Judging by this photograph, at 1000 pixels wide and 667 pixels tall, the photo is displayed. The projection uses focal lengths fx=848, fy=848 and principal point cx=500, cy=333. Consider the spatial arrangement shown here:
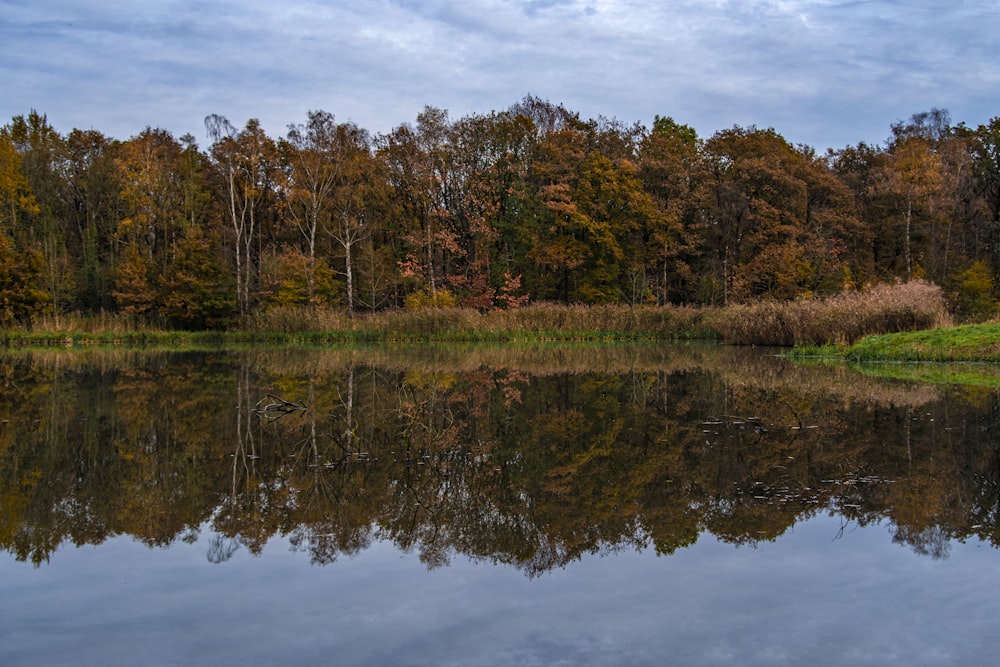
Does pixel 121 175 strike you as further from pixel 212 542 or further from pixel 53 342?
pixel 212 542

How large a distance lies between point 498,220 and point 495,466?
36594mm

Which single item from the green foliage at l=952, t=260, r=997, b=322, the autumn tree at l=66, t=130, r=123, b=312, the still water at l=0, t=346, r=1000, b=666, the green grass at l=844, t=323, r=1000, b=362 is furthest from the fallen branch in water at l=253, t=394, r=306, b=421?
the autumn tree at l=66, t=130, r=123, b=312

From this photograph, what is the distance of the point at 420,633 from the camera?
4.01 metres

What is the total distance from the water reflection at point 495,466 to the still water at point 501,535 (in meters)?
0.04

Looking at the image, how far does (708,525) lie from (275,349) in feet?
85.5

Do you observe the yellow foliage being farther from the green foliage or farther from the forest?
the green foliage

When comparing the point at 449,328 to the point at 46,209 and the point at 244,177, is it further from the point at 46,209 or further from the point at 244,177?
the point at 46,209

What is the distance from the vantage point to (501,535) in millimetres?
5555

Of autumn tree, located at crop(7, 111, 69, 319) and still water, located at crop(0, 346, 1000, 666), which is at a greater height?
autumn tree, located at crop(7, 111, 69, 319)

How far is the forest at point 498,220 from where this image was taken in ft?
135

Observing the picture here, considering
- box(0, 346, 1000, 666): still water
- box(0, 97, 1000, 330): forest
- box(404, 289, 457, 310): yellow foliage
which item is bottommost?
box(0, 346, 1000, 666): still water

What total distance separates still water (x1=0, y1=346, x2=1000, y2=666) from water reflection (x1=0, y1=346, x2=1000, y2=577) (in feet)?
0.12

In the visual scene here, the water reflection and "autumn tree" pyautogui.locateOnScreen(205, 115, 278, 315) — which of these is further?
"autumn tree" pyautogui.locateOnScreen(205, 115, 278, 315)

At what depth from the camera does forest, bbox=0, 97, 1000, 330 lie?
41125mm
